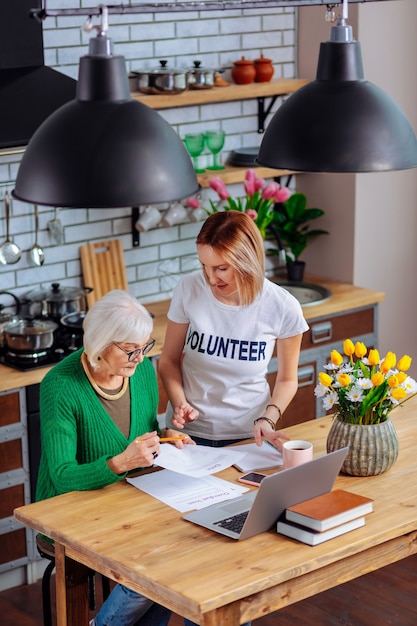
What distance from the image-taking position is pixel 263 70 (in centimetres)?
558

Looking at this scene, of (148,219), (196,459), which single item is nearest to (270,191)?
(148,219)

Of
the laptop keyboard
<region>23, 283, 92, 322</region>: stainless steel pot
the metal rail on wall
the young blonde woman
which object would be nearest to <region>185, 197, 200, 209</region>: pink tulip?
<region>23, 283, 92, 322</region>: stainless steel pot

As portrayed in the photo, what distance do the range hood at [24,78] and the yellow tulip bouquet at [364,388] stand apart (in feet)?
5.50

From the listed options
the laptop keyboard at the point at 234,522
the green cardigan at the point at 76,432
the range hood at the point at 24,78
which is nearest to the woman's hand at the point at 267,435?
the green cardigan at the point at 76,432

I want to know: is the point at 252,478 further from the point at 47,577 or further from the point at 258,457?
the point at 47,577

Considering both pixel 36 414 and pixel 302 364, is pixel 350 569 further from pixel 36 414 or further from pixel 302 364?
pixel 302 364

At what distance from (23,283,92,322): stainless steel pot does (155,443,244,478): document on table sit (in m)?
1.66

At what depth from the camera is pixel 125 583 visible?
283 cm

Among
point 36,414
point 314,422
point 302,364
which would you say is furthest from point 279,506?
point 302,364

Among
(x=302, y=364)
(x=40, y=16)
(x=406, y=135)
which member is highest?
(x=40, y=16)

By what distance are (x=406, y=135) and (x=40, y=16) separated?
3.40 feet

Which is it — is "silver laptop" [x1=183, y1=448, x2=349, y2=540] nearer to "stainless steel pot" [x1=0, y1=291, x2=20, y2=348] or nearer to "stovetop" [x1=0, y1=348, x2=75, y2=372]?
"stovetop" [x1=0, y1=348, x2=75, y2=372]

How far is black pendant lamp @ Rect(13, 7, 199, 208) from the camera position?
2.23 meters

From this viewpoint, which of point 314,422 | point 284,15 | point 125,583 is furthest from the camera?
point 284,15
